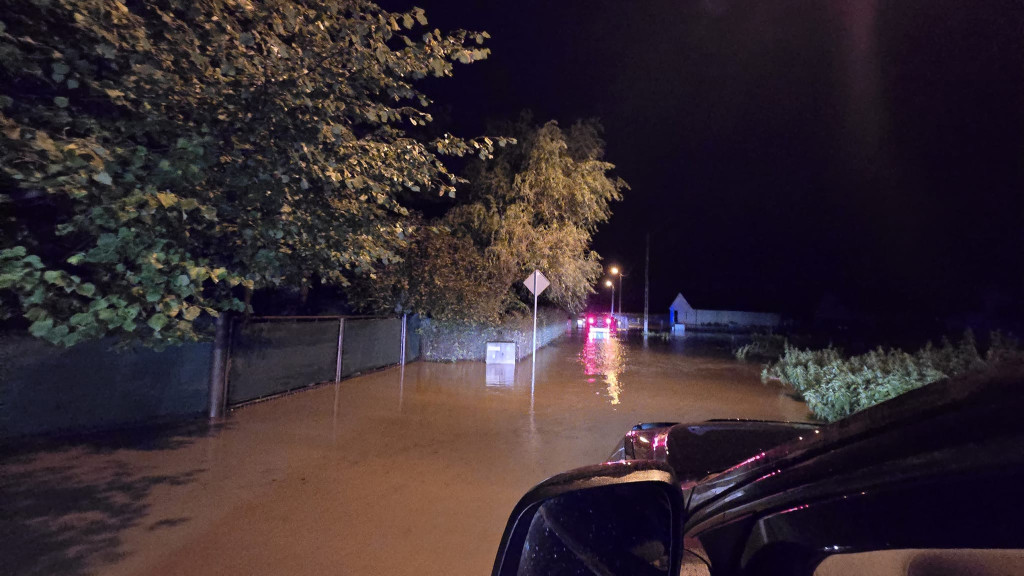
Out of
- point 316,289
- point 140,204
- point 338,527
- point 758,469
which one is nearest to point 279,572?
point 338,527

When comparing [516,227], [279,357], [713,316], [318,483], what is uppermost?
[516,227]

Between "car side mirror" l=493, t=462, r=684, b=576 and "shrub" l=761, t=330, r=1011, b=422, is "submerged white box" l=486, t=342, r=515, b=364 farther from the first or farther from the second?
"car side mirror" l=493, t=462, r=684, b=576

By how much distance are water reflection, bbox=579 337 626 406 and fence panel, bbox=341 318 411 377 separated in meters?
5.56

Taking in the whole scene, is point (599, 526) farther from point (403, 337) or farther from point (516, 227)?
point (516, 227)

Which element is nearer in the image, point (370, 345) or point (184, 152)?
point (184, 152)

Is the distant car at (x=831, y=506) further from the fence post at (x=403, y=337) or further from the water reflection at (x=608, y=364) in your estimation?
the fence post at (x=403, y=337)

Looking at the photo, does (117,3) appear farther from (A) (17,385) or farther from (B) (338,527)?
(A) (17,385)

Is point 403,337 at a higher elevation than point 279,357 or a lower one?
higher

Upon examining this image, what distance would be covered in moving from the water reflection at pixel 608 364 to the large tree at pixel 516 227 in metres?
2.83

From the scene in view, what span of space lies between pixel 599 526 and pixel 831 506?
1.97 feet

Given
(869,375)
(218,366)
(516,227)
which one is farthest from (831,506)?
(516,227)

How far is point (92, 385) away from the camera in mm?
8500

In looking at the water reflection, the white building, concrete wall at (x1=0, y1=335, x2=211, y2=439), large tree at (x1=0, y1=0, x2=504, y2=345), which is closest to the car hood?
large tree at (x1=0, y1=0, x2=504, y2=345)

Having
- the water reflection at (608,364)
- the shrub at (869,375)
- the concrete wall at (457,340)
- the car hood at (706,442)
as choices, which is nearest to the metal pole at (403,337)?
the concrete wall at (457,340)
